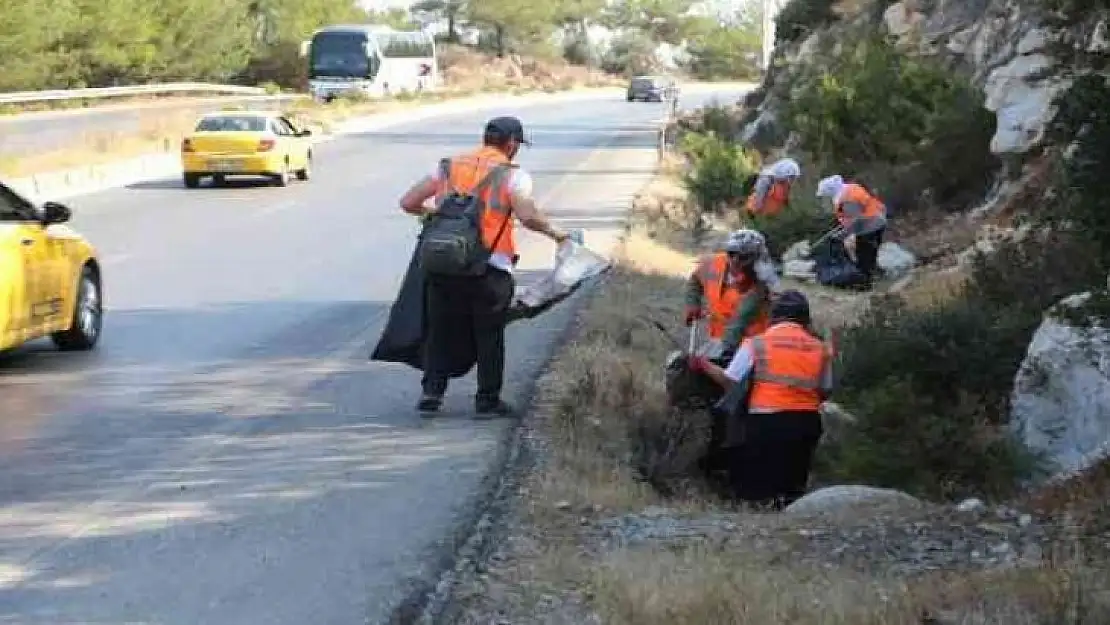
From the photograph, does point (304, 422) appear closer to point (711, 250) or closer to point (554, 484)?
point (554, 484)

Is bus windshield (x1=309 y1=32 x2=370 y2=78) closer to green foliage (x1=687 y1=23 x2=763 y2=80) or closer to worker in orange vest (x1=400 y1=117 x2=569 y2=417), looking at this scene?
green foliage (x1=687 y1=23 x2=763 y2=80)

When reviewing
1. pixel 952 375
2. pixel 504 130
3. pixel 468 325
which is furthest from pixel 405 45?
pixel 504 130

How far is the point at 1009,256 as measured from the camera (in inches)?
572

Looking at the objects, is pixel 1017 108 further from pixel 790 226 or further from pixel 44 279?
pixel 44 279

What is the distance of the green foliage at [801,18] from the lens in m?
41.1

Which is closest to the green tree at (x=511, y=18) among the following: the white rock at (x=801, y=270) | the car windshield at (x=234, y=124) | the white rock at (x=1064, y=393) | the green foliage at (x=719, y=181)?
the car windshield at (x=234, y=124)

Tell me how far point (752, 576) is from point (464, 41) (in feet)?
440

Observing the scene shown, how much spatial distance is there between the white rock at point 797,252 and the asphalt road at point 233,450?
273 centimetres

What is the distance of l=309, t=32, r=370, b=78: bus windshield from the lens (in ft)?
235

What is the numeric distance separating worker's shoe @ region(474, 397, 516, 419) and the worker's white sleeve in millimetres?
1469

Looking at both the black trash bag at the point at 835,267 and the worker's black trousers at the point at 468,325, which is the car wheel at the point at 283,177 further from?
the worker's black trousers at the point at 468,325

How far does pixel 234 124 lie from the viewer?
105 feet

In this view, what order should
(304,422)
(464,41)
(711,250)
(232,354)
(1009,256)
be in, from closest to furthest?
(304,422), (232,354), (1009,256), (711,250), (464,41)

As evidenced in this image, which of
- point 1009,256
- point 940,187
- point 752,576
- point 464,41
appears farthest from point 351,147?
point 464,41
